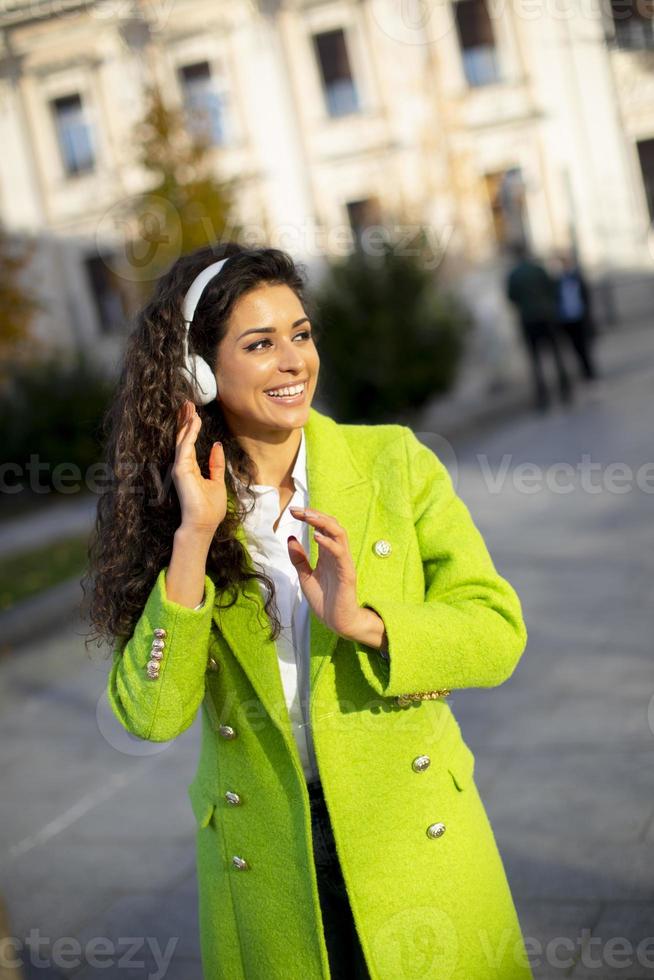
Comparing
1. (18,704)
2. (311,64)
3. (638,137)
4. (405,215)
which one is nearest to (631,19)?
(638,137)

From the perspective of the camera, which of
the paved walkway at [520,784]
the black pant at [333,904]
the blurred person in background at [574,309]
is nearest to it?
the black pant at [333,904]

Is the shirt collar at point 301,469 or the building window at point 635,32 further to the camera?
the building window at point 635,32

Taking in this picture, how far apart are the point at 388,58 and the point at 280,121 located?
294 cm

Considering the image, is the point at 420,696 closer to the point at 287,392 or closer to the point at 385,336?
the point at 287,392

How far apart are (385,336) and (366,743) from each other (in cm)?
1333

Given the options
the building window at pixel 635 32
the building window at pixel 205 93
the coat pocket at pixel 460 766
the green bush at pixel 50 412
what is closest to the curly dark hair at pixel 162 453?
the coat pocket at pixel 460 766

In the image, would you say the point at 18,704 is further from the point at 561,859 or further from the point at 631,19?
the point at 631,19

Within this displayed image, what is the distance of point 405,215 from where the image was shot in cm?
1750

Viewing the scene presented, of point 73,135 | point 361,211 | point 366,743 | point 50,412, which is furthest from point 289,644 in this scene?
point 73,135

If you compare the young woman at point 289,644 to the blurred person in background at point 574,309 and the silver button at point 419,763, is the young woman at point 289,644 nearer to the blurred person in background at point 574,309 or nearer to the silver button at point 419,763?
the silver button at point 419,763

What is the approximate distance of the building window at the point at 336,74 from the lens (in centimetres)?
2888

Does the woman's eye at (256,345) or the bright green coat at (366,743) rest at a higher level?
the woman's eye at (256,345)

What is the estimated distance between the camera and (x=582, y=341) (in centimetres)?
1581

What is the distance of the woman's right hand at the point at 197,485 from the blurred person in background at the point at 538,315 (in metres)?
13.0
